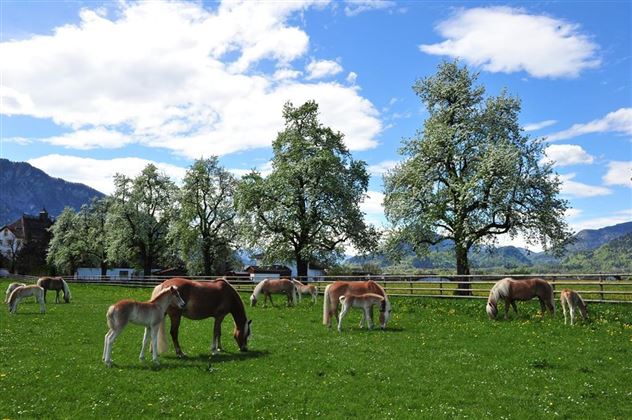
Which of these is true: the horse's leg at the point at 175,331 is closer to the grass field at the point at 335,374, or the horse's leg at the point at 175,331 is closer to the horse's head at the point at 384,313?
the grass field at the point at 335,374

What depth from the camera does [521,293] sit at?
69.4 feet

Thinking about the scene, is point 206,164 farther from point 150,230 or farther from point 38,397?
point 38,397

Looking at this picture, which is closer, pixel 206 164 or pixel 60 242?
pixel 206 164

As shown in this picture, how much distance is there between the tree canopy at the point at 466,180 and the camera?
1197 inches

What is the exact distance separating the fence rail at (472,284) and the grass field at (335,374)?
4.61m

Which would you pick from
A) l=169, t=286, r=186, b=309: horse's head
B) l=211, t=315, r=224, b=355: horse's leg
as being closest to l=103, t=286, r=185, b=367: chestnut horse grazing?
l=169, t=286, r=186, b=309: horse's head

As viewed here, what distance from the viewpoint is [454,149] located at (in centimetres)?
3325

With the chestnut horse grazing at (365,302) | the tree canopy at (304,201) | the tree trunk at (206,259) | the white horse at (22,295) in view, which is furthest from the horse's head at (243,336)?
the tree trunk at (206,259)

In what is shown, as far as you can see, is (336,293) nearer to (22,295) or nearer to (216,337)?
(216,337)

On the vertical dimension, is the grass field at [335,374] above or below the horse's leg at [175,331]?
below

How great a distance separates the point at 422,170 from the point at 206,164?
31.5 meters

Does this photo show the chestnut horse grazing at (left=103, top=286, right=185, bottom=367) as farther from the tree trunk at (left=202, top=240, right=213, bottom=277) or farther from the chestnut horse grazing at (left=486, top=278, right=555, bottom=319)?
the tree trunk at (left=202, top=240, right=213, bottom=277)

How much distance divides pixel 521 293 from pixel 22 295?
24.8 meters

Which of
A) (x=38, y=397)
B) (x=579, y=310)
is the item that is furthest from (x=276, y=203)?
(x=38, y=397)
